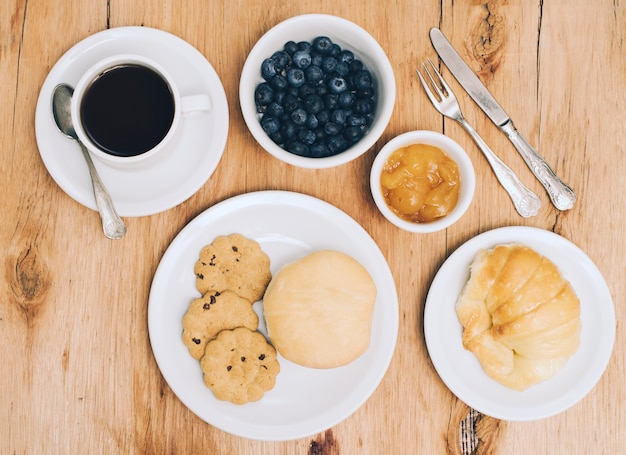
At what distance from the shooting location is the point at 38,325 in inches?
41.1

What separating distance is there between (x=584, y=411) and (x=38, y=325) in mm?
1084

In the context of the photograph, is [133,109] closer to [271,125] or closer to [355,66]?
[271,125]

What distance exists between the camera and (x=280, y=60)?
99cm

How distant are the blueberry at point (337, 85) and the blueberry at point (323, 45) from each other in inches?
2.3

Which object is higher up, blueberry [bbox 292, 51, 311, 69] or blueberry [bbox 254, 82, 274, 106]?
blueberry [bbox 292, 51, 311, 69]

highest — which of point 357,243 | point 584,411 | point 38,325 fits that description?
point 357,243

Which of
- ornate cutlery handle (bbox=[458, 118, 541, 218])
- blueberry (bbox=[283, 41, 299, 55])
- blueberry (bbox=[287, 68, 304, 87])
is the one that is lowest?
ornate cutlery handle (bbox=[458, 118, 541, 218])

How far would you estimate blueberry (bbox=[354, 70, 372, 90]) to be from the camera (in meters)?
0.99

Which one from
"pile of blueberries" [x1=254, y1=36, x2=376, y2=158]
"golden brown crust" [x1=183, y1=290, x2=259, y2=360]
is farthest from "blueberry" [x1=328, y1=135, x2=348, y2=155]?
"golden brown crust" [x1=183, y1=290, x2=259, y2=360]

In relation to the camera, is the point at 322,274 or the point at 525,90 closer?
the point at 322,274

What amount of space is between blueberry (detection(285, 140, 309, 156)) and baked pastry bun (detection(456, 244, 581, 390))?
0.39 m

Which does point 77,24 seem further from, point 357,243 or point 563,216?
point 563,216

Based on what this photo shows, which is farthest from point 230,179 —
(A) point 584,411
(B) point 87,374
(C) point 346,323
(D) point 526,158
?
(A) point 584,411

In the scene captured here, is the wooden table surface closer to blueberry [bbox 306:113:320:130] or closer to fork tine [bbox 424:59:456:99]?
fork tine [bbox 424:59:456:99]
